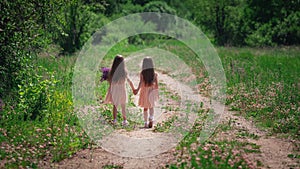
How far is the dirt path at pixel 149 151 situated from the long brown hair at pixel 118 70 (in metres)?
1.34

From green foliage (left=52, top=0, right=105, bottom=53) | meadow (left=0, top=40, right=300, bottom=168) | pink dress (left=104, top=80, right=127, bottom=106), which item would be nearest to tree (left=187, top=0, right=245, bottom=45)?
green foliage (left=52, top=0, right=105, bottom=53)

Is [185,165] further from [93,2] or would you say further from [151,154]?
[93,2]

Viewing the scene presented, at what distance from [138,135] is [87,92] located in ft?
12.1

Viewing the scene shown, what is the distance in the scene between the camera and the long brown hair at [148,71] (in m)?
9.29

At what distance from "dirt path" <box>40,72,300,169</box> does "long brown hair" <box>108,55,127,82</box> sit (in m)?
1.34

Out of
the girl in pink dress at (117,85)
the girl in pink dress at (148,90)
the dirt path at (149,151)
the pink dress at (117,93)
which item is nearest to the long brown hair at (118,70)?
the girl in pink dress at (117,85)

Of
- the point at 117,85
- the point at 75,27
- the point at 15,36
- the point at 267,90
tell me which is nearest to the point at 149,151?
the point at 117,85

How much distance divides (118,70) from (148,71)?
713 millimetres

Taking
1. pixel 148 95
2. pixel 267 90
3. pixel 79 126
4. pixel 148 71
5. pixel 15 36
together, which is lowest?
pixel 79 126

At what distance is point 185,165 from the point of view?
6.70 meters

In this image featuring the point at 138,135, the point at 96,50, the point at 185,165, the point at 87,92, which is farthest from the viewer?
the point at 96,50

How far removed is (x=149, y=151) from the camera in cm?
764

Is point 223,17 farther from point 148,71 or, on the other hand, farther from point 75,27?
point 148,71

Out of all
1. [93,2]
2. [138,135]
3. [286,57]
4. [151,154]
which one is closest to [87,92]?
[138,135]
